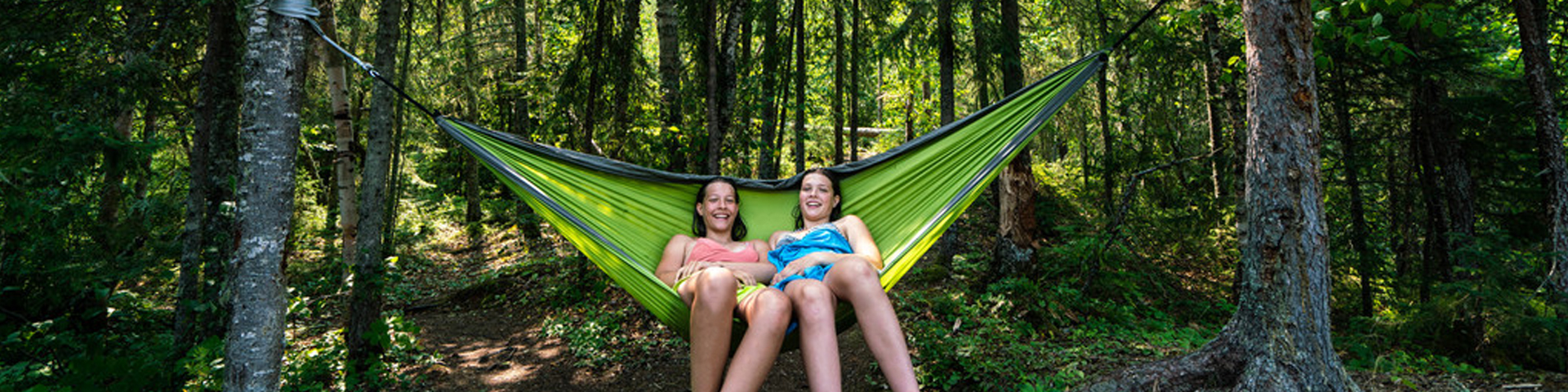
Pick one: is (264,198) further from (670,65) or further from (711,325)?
(670,65)

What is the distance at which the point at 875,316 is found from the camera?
6.24ft

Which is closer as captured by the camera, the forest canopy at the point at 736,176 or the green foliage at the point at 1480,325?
the forest canopy at the point at 736,176

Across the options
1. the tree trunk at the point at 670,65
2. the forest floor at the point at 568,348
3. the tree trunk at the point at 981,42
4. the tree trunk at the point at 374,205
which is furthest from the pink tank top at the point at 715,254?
the tree trunk at the point at 981,42

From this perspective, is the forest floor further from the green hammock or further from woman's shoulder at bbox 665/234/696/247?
woman's shoulder at bbox 665/234/696/247

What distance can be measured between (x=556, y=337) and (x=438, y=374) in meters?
0.75

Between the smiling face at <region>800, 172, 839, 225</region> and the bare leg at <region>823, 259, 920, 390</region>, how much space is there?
514 mm

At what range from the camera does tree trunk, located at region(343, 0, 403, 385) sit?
317cm

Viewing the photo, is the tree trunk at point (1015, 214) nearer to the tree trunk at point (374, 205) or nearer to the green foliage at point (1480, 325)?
the green foliage at point (1480, 325)

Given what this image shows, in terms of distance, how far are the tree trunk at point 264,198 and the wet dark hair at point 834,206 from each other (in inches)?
62.8

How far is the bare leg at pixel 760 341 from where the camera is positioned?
5.80ft

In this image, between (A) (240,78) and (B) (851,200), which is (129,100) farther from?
(B) (851,200)

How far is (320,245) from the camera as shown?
7211 mm

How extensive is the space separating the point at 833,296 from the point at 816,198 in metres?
0.58

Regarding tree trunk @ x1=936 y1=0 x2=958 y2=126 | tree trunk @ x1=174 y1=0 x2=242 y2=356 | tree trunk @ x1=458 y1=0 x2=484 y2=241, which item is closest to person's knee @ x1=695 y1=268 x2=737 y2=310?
tree trunk @ x1=174 y1=0 x2=242 y2=356
